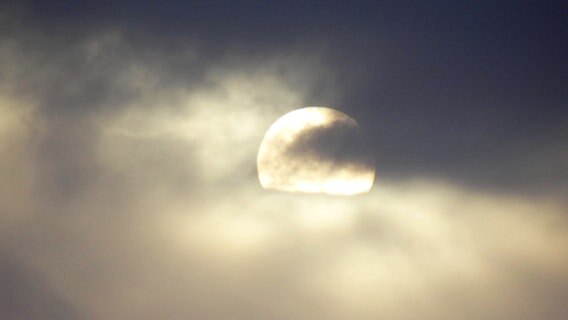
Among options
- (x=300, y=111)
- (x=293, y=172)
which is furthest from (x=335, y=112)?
(x=293, y=172)

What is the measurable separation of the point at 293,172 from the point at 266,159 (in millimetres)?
627

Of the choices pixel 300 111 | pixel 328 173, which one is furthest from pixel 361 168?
pixel 300 111

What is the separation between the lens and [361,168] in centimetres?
1212

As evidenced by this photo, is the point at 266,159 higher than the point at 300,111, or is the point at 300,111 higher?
the point at 300,111

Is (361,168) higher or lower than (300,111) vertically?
lower

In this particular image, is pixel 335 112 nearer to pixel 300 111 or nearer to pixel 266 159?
pixel 300 111

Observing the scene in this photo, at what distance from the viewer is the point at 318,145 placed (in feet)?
39.6

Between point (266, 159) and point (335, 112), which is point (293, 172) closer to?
point (266, 159)

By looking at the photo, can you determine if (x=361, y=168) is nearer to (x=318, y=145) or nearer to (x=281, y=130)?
(x=318, y=145)

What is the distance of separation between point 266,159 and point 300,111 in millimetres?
1223

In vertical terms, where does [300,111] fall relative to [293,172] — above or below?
above

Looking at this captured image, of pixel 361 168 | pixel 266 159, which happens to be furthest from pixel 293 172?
pixel 361 168

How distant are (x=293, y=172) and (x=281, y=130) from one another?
913 millimetres

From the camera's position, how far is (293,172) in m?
11.8
